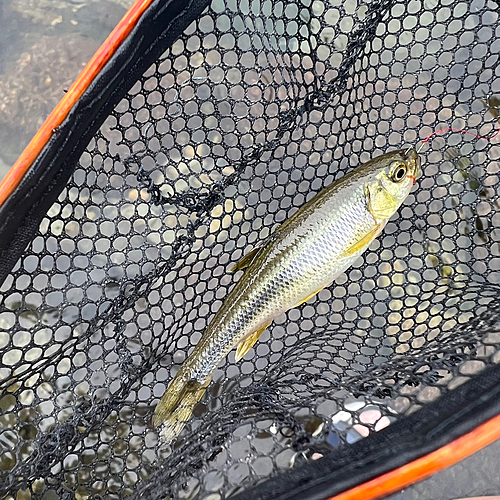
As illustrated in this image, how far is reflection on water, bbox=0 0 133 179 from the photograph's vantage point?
3.22 metres

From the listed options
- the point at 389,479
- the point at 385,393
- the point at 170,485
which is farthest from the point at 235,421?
the point at 389,479

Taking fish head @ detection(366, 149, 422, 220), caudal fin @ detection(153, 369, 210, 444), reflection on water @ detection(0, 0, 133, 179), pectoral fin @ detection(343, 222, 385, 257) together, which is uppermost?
fish head @ detection(366, 149, 422, 220)

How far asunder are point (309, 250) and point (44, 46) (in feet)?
8.10

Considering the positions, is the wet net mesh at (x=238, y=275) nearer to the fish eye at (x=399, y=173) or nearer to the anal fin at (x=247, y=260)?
the anal fin at (x=247, y=260)

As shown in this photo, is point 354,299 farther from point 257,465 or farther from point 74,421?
point 74,421

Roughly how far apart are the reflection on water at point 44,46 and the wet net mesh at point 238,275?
0.60m

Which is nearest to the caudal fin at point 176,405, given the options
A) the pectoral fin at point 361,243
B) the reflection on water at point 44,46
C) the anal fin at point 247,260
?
the anal fin at point 247,260

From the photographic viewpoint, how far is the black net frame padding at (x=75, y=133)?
1.58 m

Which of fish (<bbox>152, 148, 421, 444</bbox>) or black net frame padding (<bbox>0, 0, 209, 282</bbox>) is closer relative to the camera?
black net frame padding (<bbox>0, 0, 209, 282</bbox>)

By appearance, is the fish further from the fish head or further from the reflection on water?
the reflection on water

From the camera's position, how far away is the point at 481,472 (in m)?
2.80

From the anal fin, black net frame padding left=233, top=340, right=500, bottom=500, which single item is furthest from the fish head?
black net frame padding left=233, top=340, right=500, bottom=500

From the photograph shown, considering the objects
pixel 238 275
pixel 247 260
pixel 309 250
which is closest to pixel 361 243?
pixel 309 250

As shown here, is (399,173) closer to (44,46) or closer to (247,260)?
(247,260)
